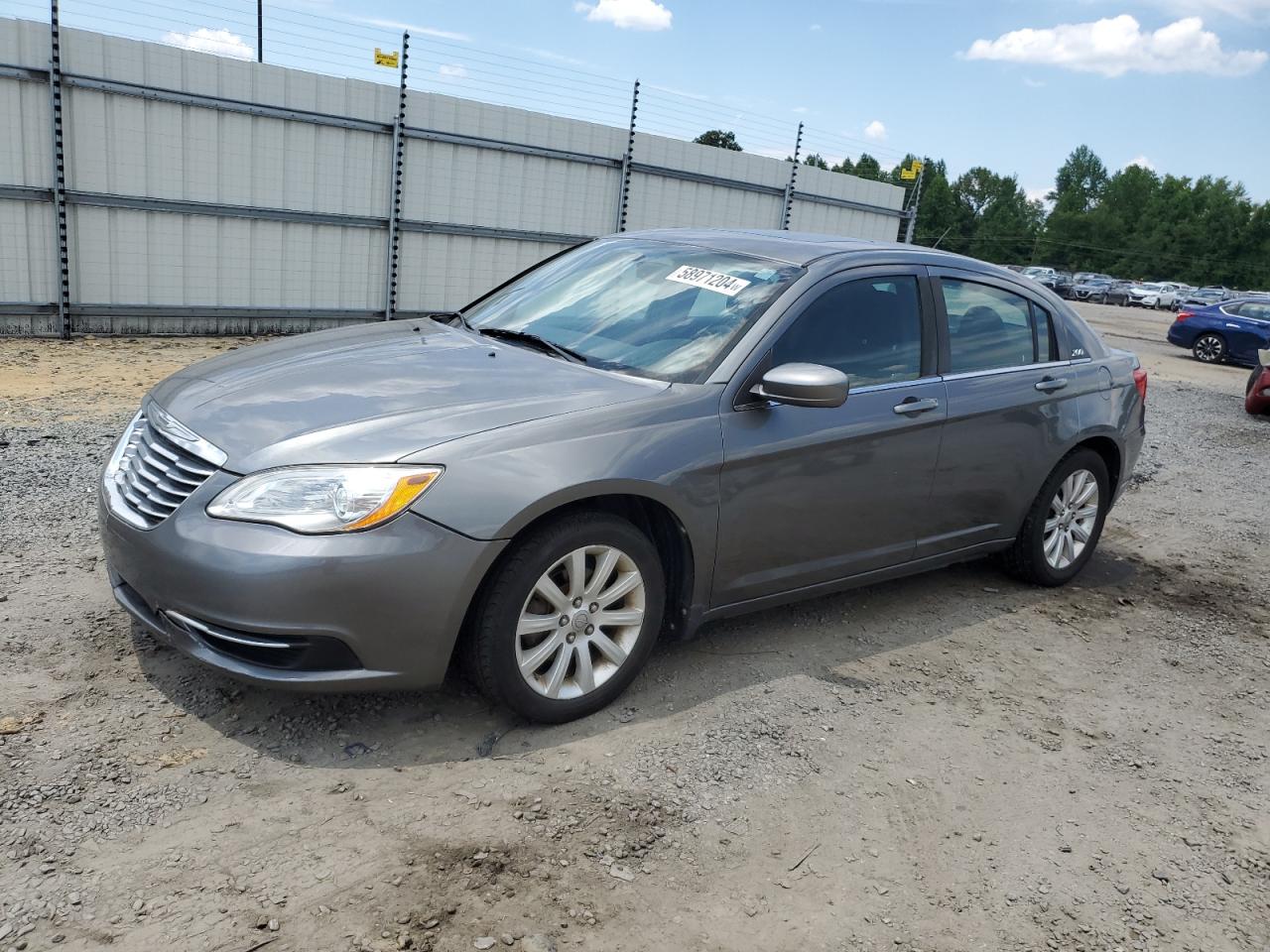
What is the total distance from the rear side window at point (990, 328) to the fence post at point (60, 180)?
8840 mm

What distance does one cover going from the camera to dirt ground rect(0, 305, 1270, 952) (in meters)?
2.64

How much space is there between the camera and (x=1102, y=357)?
5535mm

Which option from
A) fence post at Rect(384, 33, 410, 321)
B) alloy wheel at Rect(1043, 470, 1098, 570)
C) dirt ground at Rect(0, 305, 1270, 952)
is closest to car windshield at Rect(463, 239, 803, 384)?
dirt ground at Rect(0, 305, 1270, 952)

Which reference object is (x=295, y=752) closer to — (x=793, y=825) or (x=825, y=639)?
(x=793, y=825)

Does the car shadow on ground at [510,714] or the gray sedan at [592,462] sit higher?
the gray sedan at [592,462]

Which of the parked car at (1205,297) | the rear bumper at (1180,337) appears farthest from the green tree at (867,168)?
the rear bumper at (1180,337)

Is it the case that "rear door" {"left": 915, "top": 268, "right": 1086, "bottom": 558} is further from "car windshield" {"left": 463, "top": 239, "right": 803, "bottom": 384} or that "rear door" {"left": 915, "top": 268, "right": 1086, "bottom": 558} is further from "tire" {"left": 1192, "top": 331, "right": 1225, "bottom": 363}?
"tire" {"left": 1192, "top": 331, "right": 1225, "bottom": 363}

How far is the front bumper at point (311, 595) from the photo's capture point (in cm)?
300

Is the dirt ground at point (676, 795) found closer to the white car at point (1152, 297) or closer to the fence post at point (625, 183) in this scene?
the fence post at point (625, 183)

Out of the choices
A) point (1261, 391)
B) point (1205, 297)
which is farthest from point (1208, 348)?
point (1205, 297)

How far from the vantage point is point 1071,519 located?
5.48m

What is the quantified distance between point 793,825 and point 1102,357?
3.52 meters

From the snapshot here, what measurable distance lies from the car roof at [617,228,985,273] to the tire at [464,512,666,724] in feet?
4.91

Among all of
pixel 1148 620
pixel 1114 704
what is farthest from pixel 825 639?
pixel 1148 620
